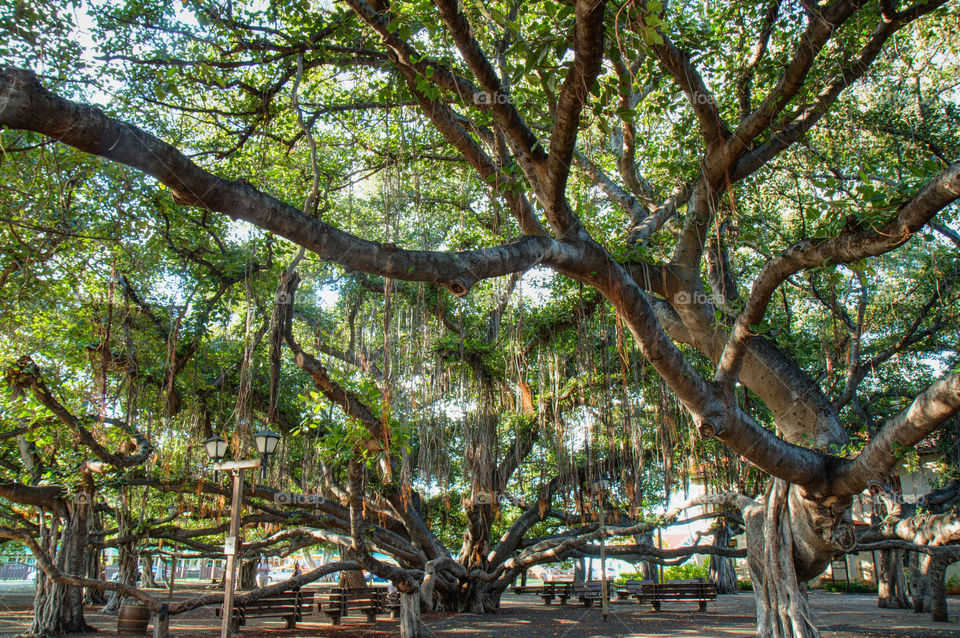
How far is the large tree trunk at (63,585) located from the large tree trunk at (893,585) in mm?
13500

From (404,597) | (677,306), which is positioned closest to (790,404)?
(677,306)

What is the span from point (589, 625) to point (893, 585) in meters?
7.19

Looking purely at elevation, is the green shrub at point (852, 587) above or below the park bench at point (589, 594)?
below

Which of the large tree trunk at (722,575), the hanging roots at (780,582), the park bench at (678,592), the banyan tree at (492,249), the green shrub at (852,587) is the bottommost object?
the green shrub at (852,587)

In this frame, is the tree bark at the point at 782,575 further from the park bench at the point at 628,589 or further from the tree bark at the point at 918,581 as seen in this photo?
the park bench at the point at 628,589

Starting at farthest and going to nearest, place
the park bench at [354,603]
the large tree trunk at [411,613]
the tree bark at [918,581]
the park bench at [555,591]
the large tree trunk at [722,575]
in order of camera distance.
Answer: the large tree trunk at [722,575], the park bench at [555,591], the tree bark at [918,581], the park bench at [354,603], the large tree trunk at [411,613]

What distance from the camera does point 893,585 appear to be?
1158 cm

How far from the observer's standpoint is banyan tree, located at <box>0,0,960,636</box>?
131 inches

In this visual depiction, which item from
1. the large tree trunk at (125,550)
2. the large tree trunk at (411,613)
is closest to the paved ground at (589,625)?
the large tree trunk at (411,613)

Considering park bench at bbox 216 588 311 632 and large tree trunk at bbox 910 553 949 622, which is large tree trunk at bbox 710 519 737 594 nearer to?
large tree trunk at bbox 910 553 949 622

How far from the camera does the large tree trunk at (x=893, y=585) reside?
11430 mm

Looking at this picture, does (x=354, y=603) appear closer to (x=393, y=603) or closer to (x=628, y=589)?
(x=393, y=603)

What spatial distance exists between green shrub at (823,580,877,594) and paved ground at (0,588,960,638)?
6.63 metres

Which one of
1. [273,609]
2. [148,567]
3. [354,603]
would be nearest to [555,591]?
[354,603]
